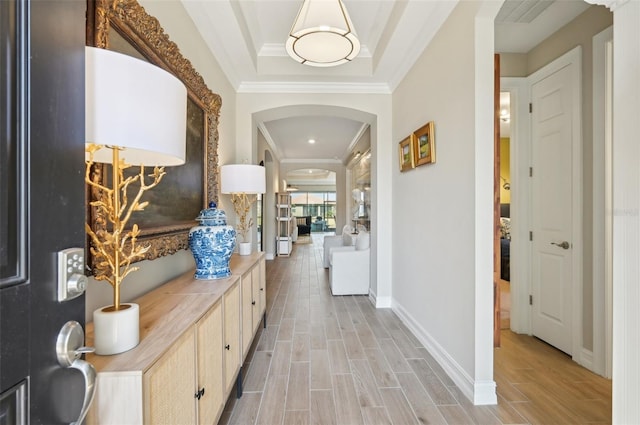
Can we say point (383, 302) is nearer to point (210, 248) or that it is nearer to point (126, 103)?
point (210, 248)

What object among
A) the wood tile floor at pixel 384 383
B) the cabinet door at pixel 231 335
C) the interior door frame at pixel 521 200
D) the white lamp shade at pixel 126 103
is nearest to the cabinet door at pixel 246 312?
the cabinet door at pixel 231 335

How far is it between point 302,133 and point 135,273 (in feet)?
16.7

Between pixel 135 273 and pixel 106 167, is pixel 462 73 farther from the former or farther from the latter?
pixel 135 273

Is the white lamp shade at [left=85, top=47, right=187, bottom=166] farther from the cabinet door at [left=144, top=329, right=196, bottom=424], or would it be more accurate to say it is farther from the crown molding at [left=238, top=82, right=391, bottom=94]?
the crown molding at [left=238, top=82, right=391, bottom=94]

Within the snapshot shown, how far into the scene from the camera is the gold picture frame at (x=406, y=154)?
2.86 m

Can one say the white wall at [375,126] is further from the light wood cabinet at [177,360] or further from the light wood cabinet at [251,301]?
the light wood cabinet at [177,360]

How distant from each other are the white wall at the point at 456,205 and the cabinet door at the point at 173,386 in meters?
1.71

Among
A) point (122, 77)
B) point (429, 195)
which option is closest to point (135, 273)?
point (122, 77)

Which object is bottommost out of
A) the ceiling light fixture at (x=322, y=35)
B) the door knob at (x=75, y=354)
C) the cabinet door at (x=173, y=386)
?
the cabinet door at (x=173, y=386)

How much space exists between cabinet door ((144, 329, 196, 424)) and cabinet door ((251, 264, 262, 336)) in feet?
3.92

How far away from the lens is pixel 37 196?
0.53 meters

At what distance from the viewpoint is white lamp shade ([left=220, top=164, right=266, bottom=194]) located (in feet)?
8.52

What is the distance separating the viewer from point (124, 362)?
0.84 meters

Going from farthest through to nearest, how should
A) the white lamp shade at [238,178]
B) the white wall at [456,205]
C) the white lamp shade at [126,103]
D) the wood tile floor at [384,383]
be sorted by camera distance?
the white lamp shade at [238,178]
the white wall at [456,205]
the wood tile floor at [384,383]
the white lamp shade at [126,103]
